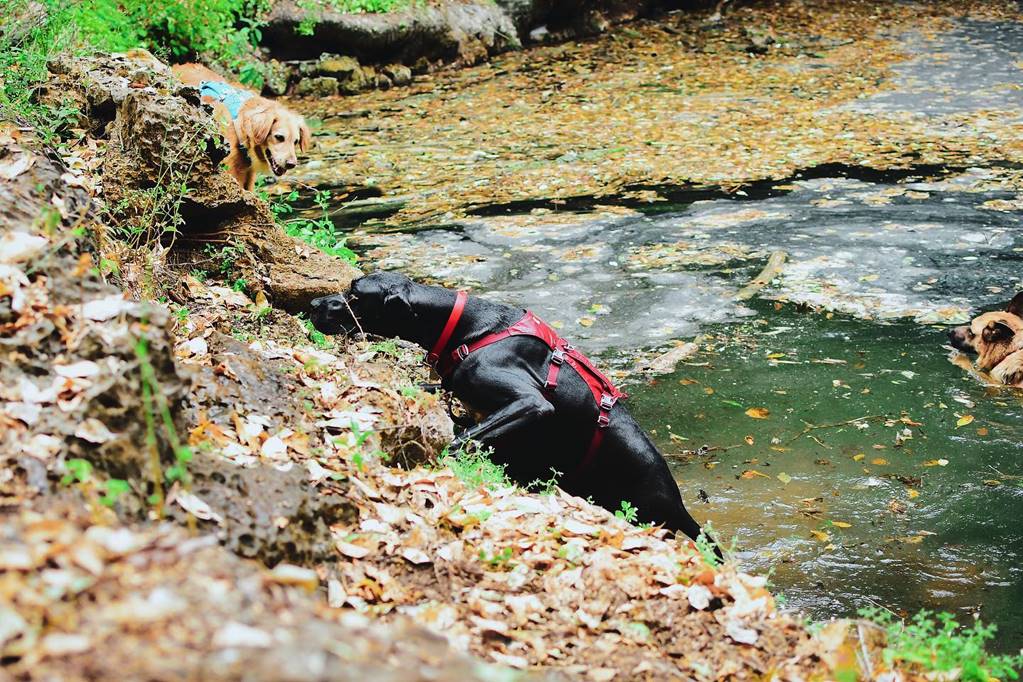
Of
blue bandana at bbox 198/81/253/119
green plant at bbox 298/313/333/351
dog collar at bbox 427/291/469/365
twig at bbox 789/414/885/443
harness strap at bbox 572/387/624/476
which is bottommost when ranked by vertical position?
twig at bbox 789/414/885/443

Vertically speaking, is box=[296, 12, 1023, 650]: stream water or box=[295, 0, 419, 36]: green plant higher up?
box=[295, 0, 419, 36]: green plant

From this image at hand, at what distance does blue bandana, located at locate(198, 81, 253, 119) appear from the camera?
7766 mm

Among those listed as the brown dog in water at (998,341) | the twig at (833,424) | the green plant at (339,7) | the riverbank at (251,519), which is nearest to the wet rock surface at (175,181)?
the riverbank at (251,519)

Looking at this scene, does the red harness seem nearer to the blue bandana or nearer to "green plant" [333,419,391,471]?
"green plant" [333,419,391,471]

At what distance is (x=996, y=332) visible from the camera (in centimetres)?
666

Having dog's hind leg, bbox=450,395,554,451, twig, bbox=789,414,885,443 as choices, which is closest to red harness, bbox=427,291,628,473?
dog's hind leg, bbox=450,395,554,451

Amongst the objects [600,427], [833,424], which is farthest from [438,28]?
[600,427]

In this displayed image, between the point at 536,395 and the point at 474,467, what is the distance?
0.52 metres

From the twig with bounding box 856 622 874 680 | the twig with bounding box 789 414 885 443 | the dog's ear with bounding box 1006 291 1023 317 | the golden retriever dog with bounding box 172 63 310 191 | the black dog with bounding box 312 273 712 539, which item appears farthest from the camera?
the golden retriever dog with bounding box 172 63 310 191

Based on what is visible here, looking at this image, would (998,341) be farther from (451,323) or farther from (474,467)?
(474,467)

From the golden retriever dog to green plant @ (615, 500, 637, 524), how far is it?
4.44 metres

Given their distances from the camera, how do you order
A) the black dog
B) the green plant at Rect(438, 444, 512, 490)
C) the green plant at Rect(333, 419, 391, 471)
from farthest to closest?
the black dog
the green plant at Rect(438, 444, 512, 490)
the green plant at Rect(333, 419, 391, 471)

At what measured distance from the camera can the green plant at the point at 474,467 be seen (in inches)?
169

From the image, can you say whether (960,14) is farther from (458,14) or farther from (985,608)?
(985,608)
